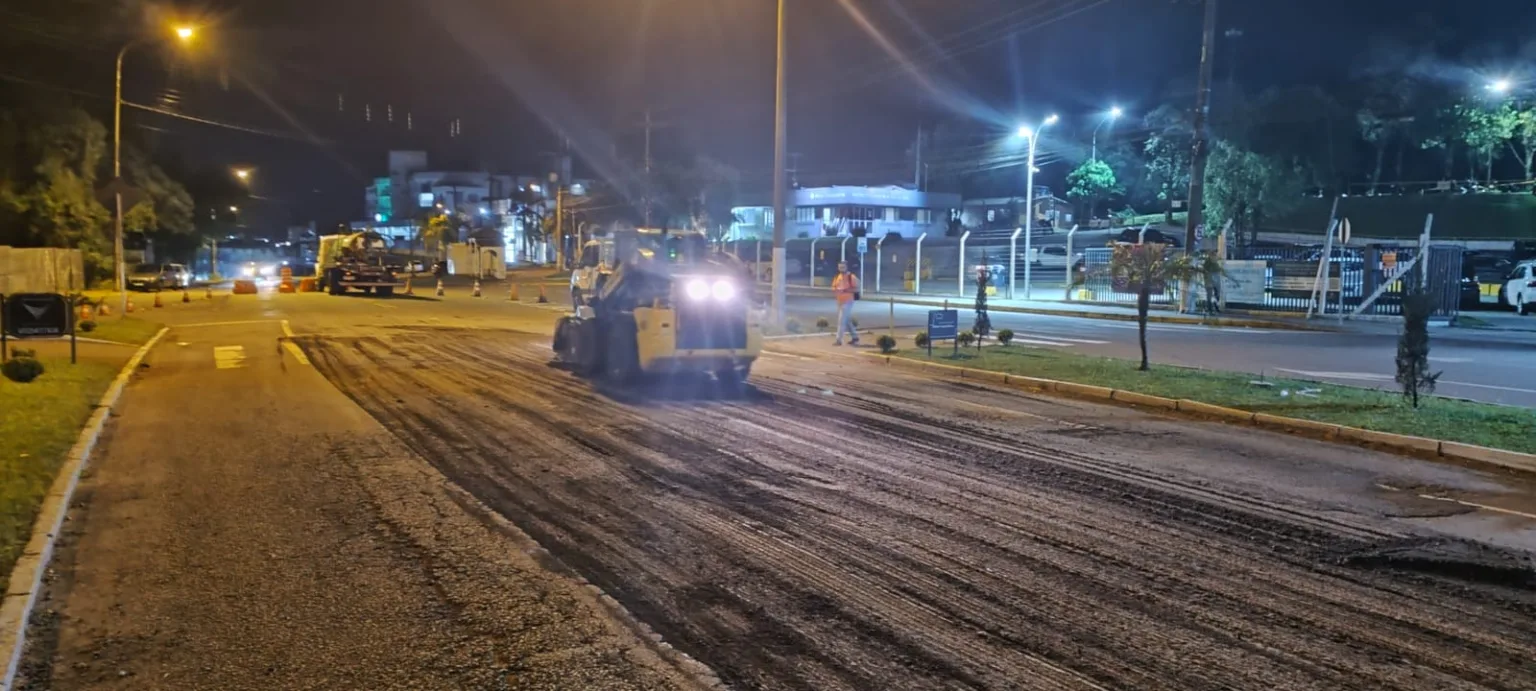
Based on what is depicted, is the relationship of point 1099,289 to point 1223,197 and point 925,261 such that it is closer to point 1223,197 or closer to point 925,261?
point 1223,197

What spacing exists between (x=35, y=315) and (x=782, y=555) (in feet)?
42.0

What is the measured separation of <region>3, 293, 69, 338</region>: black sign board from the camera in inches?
565

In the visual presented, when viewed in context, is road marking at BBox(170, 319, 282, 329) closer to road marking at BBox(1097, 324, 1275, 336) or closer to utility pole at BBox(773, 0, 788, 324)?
utility pole at BBox(773, 0, 788, 324)

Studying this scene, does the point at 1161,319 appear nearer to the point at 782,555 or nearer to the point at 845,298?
the point at 845,298

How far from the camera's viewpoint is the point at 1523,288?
3059cm

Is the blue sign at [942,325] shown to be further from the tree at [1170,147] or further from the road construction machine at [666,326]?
the tree at [1170,147]

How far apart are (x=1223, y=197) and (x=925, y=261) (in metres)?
17.6

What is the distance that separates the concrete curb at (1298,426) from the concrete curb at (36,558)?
36.2 ft

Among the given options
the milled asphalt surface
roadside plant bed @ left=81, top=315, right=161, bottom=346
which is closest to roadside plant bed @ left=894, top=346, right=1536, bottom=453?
the milled asphalt surface

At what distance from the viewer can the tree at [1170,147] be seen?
4738 centimetres

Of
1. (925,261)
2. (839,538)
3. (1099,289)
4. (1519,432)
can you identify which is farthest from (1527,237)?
(839,538)

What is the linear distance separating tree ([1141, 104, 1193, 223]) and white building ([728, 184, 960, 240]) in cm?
2328

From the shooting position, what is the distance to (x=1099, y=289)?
127ft

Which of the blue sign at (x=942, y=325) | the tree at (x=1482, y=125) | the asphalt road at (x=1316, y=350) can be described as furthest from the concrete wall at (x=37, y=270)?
the tree at (x=1482, y=125)
